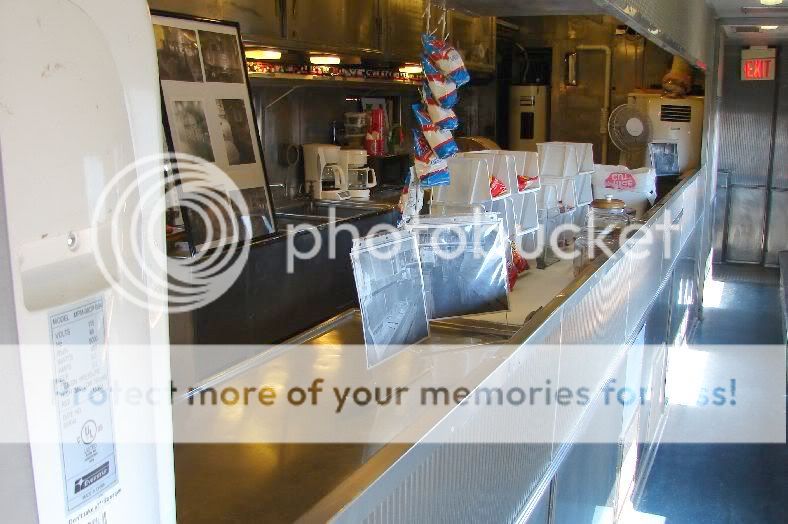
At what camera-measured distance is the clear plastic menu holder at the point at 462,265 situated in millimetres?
2324

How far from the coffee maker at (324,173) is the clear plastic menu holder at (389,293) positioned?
3.23m

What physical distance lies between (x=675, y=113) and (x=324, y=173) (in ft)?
11.9

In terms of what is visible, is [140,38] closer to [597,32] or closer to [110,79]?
[110,79]

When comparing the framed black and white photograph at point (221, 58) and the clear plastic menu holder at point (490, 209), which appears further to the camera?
the framed black and white photograph at point (221, 58)

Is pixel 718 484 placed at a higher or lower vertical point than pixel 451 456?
lower

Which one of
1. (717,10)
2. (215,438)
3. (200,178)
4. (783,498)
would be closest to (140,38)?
(215,438)

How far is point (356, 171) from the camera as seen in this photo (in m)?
5.52

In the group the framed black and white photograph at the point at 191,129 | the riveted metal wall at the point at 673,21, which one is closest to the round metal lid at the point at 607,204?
the riveted metal wall at the point at 673,21

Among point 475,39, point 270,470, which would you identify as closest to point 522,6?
point 270,470

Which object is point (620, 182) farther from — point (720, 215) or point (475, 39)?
point (720, 215)

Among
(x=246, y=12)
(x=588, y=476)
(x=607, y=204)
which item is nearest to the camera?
(x=588, y=476)

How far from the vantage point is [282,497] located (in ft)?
4.62

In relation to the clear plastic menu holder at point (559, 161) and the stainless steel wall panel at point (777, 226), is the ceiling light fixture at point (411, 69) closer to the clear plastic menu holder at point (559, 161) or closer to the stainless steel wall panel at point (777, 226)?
the clear plastic menu holder at point (559, 161)

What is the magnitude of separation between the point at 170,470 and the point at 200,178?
8.96 ft
